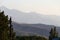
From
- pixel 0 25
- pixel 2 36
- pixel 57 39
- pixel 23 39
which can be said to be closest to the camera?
pixel 2 36

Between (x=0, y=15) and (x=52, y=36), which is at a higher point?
(x=0, y=15)

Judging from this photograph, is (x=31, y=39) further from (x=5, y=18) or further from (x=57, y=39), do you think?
(x=5, y=18)

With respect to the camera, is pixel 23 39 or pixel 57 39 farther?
pixel 23 39

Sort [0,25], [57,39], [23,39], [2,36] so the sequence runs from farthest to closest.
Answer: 1. [23,39]
2. [57,39]
3. [0,25]
4. [2,36]

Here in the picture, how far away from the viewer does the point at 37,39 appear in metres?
81.0

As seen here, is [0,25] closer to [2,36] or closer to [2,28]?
[2,28]

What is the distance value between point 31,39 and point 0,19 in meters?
24.8

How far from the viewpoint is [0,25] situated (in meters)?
58.5

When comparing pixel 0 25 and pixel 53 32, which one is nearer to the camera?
pixel 0 25

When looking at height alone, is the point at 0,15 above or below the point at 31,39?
above

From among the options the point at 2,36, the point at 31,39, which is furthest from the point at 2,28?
the point at 31,39

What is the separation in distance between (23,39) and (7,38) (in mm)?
20097

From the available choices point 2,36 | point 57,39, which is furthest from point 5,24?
point 57,39

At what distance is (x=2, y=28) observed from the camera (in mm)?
58469
